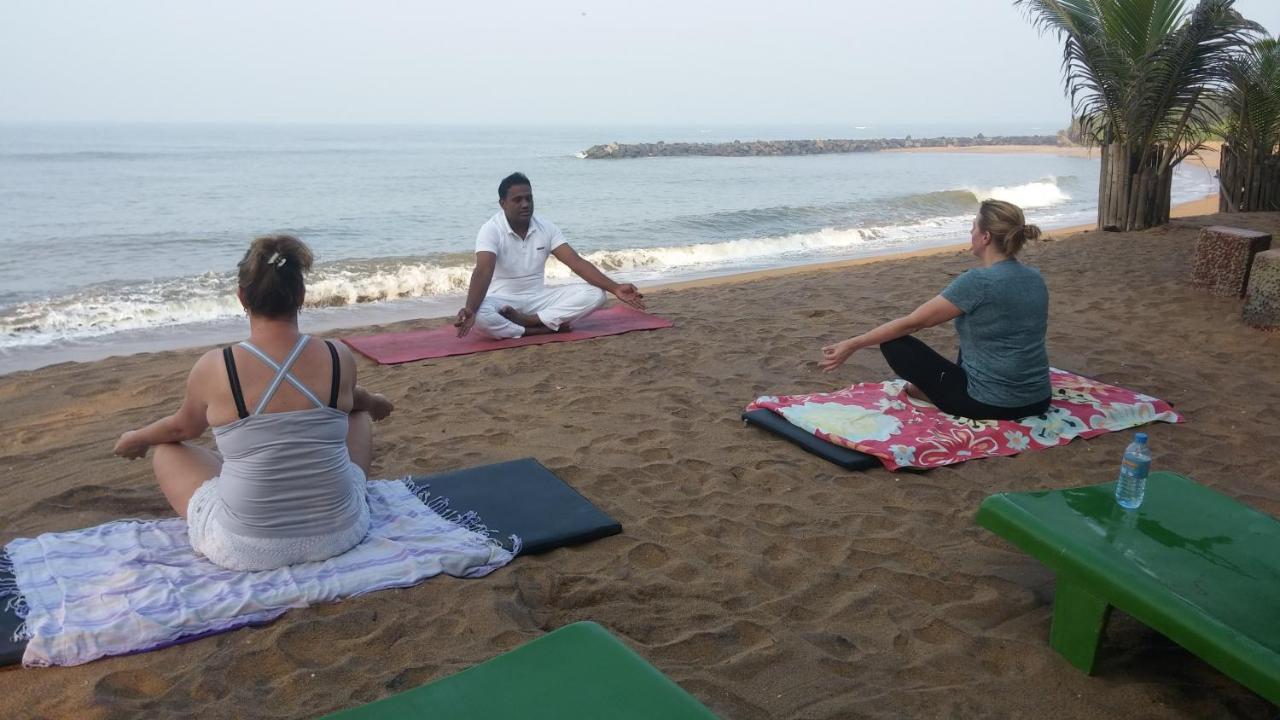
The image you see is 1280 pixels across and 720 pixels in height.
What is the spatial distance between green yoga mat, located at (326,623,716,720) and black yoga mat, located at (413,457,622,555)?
1.15m

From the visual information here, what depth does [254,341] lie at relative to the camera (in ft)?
9.41

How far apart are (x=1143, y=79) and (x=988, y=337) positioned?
25.4 feet

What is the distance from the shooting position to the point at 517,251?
670 centimetres

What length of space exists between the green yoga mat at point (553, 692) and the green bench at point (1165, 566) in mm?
1219

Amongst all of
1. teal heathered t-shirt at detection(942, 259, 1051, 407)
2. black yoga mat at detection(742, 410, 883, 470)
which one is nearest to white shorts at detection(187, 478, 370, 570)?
black yoga mat at detection(742, 410, 883, 470)

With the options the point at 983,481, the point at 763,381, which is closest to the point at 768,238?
the point at 763,381

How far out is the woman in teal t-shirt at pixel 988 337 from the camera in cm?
416

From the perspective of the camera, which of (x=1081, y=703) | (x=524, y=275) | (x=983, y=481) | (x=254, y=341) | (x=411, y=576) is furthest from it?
(x=524, y=275)

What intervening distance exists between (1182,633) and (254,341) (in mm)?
2687

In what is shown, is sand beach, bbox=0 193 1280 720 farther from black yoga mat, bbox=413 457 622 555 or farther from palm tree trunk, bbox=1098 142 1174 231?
palm tree trunk, bbox=1098 142 1174 231

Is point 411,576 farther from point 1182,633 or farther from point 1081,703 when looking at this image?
point 1182,633

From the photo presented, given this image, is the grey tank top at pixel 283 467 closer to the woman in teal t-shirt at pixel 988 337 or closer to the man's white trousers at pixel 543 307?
the woman in teal t-shirt at pixel 988 337

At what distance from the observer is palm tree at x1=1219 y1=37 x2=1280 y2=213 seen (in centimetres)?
1116

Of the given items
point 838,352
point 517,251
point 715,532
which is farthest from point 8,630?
point 517,251
